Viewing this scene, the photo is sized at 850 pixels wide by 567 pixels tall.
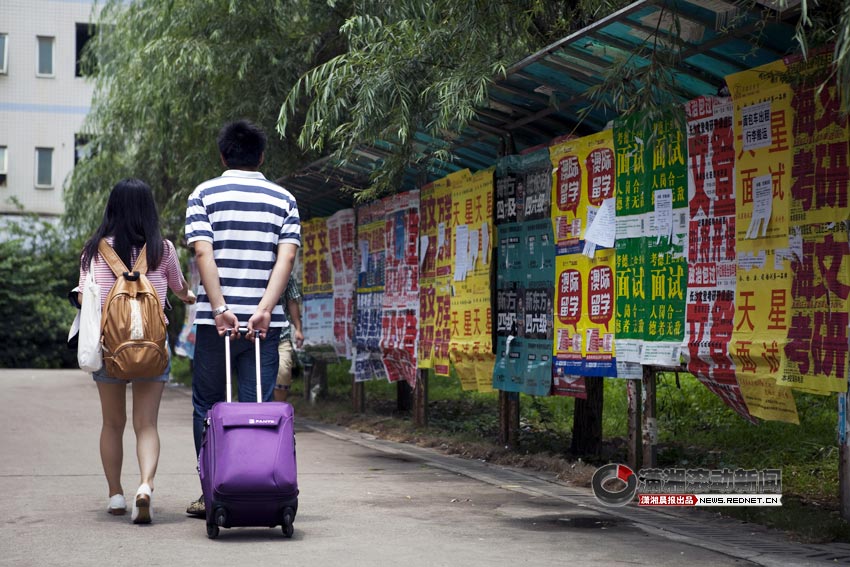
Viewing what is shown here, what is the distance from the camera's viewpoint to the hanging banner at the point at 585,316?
8578 millimetres

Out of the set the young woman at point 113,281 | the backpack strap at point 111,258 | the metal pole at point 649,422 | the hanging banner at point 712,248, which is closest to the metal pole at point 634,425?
the metal pole at point 649,422

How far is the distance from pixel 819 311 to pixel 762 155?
3.36ft

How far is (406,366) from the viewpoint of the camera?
12852 mm

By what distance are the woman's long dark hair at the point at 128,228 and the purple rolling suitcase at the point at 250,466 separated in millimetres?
1251

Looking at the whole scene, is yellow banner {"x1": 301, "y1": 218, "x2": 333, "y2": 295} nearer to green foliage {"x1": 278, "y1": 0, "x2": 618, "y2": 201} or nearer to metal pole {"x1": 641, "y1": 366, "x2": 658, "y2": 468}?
green foliage {"x1": 278, "y1": 0, "x2": 618, "y2": 201}

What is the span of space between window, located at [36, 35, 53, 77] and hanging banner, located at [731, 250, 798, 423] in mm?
35543

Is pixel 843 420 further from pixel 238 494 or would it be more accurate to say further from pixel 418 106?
pixel 418 106

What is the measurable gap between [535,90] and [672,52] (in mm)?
2001

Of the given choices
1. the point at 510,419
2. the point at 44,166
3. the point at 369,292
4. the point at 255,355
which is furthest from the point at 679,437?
the point at 44,166

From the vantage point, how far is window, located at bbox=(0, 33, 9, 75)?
3853 centimetres

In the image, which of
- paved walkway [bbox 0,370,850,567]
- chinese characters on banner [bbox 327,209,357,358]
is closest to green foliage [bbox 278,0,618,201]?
paved walkway [bbox 0,370,850,567]

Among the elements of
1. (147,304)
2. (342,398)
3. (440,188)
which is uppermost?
(440,188)

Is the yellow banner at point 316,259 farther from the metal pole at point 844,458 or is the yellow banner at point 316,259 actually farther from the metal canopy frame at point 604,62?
the metal pole at point 844,458

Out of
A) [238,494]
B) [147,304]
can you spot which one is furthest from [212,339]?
[238,494]
